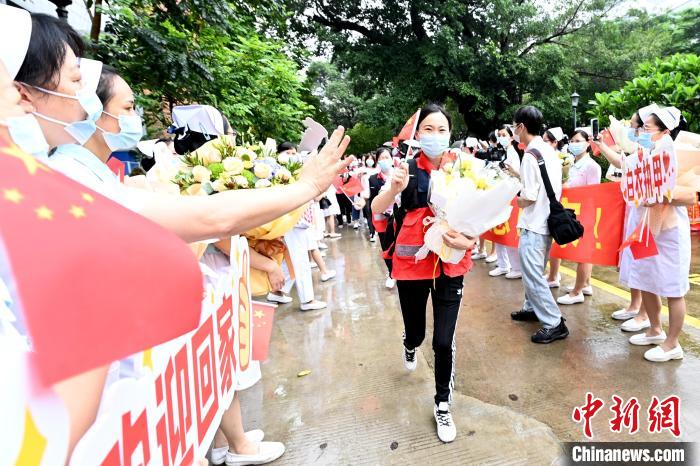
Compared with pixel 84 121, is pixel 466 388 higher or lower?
lower

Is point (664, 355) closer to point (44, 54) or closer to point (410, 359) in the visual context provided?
point (410, 359)

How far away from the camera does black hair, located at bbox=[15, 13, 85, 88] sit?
4.11ft

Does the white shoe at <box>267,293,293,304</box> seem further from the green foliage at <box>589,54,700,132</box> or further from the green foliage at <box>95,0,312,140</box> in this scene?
the green foliage at <box>589,54,700,132</box>

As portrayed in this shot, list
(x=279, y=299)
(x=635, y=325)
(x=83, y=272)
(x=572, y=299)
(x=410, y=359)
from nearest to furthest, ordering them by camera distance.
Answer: (x=83, y=272)
(x=410, y=359)
(x=635, y=325)
(x=572, y=299)
(x=279, y=299)

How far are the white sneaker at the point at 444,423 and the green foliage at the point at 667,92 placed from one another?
755 centimetres

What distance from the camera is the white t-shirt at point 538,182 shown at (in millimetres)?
3480

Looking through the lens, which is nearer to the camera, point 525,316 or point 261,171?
point 261,171

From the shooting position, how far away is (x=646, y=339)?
11.1ft

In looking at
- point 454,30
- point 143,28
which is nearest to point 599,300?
point 143,28

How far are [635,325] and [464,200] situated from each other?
101 inches

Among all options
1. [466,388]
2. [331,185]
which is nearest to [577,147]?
[466,388]

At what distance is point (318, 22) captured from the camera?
59.7ft

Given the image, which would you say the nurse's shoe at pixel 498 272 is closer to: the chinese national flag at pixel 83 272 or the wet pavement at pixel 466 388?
the wet pavement at pixel 466 388

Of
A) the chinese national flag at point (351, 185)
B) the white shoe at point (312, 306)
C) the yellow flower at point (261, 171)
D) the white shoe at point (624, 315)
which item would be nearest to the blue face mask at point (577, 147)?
the white shoe at point (624, 315)
